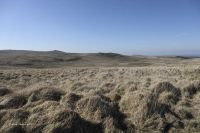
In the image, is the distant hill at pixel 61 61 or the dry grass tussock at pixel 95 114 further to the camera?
the distant hill at pixel 61 61

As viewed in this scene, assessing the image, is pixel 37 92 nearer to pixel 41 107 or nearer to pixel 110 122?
pixel 41 107

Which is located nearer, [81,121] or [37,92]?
[81,121]

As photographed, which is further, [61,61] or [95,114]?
[61,61]

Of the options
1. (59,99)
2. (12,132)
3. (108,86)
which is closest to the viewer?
(12,132)

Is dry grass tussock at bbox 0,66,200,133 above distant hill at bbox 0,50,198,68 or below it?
above

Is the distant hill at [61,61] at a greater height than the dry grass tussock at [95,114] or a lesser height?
lesser

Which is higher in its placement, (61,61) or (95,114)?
(95,114)

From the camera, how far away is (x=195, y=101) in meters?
8.48

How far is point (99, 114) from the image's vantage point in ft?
21.6

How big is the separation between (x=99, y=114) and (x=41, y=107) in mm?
1895

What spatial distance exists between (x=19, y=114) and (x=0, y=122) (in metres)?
0.55

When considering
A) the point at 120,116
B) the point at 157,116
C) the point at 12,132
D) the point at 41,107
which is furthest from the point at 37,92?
the point at 157,116

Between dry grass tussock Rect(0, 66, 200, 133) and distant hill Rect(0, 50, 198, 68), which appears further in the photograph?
distant hill Rect(0, 50, 198, 68)

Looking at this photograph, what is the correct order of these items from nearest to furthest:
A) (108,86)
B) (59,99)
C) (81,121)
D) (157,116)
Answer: (81,121) → (157,116) → (59,99) → (108,86)
